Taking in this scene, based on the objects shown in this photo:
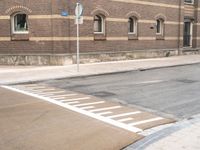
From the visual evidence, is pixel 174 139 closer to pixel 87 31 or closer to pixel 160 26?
pixel 87 31

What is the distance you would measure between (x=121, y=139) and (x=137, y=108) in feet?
9.90

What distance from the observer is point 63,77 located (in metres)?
16.3

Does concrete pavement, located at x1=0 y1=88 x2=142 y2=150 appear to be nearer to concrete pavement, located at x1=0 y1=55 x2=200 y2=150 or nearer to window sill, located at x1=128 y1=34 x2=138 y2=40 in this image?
concrete pavement, located at x1=0 y1=55 x2=200 y2=150

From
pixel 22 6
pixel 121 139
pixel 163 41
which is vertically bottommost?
pixel 121 139

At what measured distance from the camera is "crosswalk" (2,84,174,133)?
8.38 metres

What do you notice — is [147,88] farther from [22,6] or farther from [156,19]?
[156,19]

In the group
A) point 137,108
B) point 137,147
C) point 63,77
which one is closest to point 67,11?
point 63,77

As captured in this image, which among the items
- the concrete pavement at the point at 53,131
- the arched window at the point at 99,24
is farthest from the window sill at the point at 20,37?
the concrete pavement at the point at 53,131

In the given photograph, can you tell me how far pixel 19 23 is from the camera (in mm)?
21547

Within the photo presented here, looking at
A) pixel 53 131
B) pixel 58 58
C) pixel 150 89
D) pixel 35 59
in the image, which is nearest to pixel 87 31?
pixel 58 58

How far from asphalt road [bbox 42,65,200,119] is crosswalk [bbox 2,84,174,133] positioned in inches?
22.3

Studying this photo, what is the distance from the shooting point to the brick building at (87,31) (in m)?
20.9

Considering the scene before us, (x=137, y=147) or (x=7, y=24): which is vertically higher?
(x=7, y=24)

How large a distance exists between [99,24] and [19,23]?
508cm
